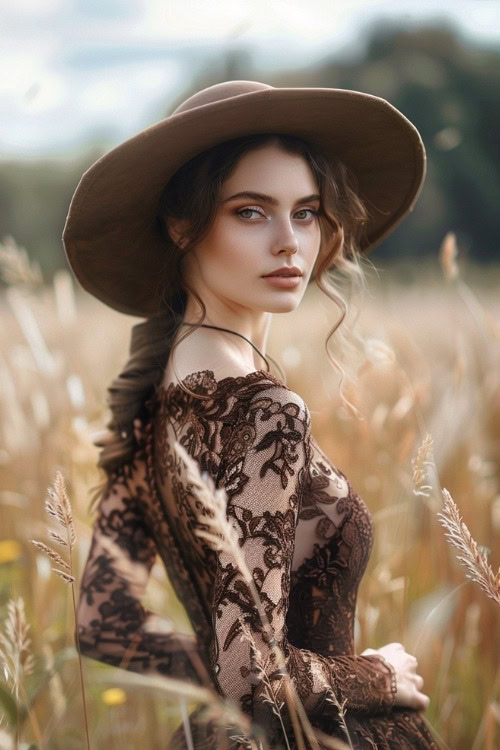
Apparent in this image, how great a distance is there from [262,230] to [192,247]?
138 millimetres

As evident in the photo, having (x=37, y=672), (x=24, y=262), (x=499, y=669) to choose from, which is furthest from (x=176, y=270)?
(x=499, y=669)

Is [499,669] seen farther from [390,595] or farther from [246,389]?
[246,389]

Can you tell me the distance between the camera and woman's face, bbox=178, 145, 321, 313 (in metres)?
1.33

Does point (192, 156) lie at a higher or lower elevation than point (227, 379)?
higher

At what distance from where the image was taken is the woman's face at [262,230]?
133 centimetres

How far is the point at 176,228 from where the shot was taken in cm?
146

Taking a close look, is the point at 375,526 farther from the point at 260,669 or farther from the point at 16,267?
the point at 260,669

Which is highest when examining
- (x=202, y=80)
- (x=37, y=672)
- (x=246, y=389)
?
(x=202, y=80)

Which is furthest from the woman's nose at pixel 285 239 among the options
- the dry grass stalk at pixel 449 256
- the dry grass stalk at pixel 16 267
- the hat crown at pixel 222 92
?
the dry grass stalk at pixel 16 267

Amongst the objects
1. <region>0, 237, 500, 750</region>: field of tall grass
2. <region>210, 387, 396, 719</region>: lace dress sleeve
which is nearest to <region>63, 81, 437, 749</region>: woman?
<region>210, 387, 396, 719</region>: lace dress sleeve

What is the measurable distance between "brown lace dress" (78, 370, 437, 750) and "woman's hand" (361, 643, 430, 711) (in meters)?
0.02

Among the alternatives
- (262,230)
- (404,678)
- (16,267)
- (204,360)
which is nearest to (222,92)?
(262,230)

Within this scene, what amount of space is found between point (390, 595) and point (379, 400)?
1.60m

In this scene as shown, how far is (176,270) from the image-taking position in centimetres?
151
